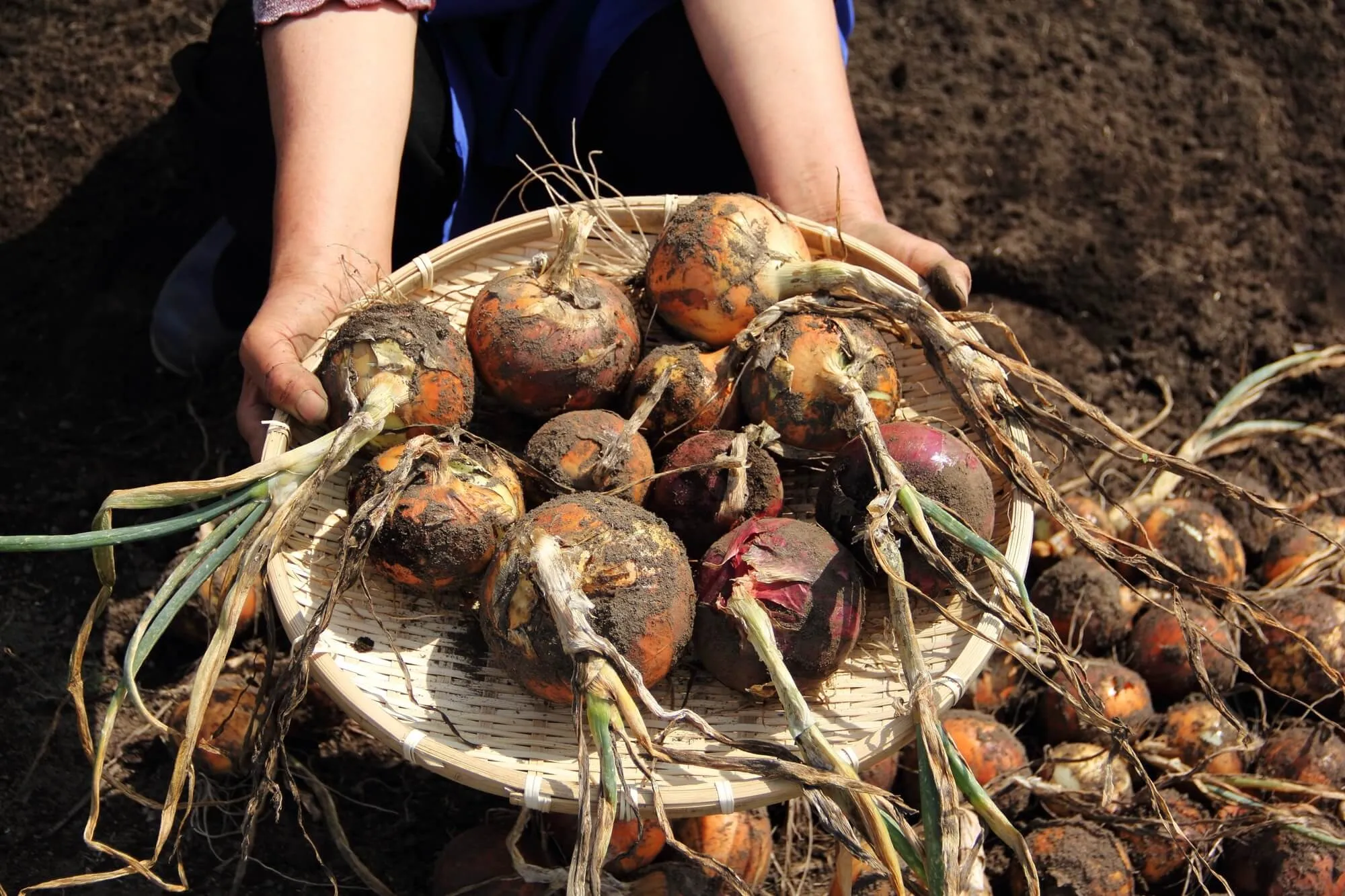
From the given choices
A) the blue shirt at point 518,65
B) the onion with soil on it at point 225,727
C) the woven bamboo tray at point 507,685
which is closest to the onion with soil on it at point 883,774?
the woven bamboo tray at point 507,685

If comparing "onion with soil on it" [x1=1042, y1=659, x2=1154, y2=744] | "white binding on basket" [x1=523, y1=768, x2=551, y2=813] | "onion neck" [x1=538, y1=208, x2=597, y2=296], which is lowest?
"onion with soil on it" [x1=1042, y1=659, x2=1154, y2=744]

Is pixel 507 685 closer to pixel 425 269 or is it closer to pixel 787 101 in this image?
pixel 425 269

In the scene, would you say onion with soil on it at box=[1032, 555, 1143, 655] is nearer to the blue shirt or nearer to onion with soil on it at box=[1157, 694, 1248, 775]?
onion with soil on it at box=[1157, 694, 1248, 775]

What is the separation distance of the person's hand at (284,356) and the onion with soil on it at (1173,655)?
176 cm

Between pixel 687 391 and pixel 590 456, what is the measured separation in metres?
0.21

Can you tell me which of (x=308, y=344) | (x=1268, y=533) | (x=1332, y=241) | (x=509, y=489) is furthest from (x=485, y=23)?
(x=1332, y=241)

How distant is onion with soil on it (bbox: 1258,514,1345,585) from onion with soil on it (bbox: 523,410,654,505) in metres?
1.58

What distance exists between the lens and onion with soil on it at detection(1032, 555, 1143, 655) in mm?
2240

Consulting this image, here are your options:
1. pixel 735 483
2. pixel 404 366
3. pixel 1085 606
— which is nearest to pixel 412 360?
pixel 404 366

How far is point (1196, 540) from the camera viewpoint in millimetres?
2305

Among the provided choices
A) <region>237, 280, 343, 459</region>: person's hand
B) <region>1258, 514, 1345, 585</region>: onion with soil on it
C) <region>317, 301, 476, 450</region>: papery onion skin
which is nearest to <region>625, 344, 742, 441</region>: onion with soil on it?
<region>317, 301, 476, 450</region>: papery onion skin

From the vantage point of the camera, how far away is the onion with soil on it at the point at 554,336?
1813mm

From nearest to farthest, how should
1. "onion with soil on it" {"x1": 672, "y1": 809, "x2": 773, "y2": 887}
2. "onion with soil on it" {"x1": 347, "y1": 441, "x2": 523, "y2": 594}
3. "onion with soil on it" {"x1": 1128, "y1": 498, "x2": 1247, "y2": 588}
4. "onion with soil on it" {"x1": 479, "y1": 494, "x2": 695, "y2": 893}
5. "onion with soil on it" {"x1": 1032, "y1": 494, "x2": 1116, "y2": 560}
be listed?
"onion with soil on it" {"x1": 479, "y1": 494, "x2": 695, "y2": 893}
"onion with soil on it" {"x1": 347, "y1": 441, "x2": 523, "y2": 594}
"onion with soil on it" {"x1": 672, "y1": 809, "x2": 773, "y2": 887}
"onion with soil on it" {"x1": 1128, "y1": 498, "x2": 1247, "y2": 588}
"onion with soil on it" {"x1": 1032, "y1": 494, "x2": 1116, "y2": 560}

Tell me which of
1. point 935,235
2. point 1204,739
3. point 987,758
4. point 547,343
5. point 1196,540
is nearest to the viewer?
point 547,343
